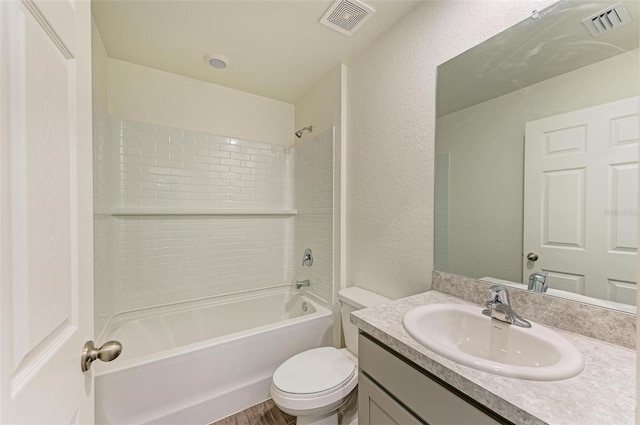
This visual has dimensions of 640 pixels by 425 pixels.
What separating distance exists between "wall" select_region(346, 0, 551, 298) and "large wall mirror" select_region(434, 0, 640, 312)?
0.23 feet

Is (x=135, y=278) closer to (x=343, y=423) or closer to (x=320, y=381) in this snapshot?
(x=320, y=381)

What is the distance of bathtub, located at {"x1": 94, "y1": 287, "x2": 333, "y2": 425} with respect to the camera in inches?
51.6

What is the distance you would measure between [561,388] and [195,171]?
8.04 feet

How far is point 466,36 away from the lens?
1.17 m

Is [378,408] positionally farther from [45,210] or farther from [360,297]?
[45,210]

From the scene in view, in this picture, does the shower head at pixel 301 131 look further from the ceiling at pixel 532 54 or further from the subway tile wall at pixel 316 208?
the ceiling at pixel 532 54

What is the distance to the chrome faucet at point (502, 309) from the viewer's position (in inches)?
33.7

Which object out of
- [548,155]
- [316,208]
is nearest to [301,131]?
[316,208]

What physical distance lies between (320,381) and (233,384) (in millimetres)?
627

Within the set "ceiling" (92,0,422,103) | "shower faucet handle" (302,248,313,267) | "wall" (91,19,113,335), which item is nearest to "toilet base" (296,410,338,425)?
"shower faucet handle" (302,248,313,267)

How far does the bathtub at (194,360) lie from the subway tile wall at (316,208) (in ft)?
0.83

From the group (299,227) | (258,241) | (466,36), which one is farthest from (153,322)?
(466,36)

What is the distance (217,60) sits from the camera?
1.87 meters

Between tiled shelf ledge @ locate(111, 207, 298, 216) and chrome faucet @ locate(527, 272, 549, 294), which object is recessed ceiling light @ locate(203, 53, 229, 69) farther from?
chrome faucet @ locate(527, 272, 549, 294)
